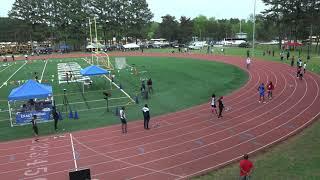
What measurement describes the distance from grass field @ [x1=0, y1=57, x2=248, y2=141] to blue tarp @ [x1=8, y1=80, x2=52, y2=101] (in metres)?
1.78

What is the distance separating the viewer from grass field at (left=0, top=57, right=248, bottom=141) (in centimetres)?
2272

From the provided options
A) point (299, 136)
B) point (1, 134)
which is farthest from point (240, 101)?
point (1, 134)

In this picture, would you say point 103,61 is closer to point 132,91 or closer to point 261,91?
point 132,91

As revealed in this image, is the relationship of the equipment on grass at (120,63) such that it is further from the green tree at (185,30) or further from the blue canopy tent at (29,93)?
the green tree at (185,30)

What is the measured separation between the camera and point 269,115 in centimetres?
2291

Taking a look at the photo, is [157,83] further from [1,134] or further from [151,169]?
[151,169]

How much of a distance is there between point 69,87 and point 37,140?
52.3 ft

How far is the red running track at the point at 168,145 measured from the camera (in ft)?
50.0

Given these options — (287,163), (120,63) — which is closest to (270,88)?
(287,163)

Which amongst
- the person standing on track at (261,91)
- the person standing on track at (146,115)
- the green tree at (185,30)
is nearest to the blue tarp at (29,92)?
the person standing on track at (146,115)

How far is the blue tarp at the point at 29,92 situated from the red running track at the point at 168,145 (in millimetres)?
4122

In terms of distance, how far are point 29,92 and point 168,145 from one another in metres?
9.94

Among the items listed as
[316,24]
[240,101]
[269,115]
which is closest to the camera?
[269,115]

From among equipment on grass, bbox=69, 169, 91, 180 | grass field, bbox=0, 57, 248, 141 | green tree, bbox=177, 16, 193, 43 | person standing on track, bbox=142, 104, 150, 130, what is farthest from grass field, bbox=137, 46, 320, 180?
green tree, bbox=177, 16, 193, 43
